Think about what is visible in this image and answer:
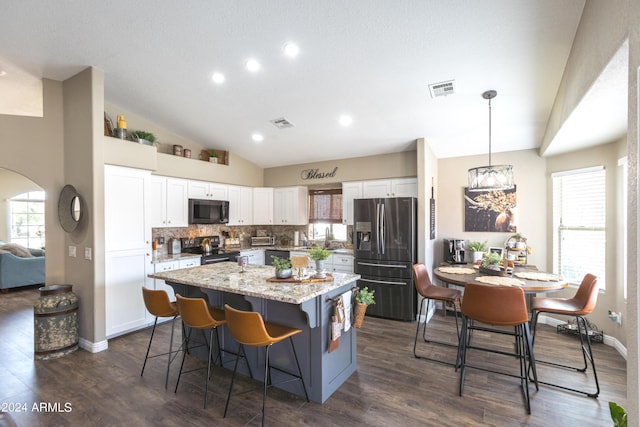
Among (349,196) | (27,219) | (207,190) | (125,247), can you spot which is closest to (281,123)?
(349,196)

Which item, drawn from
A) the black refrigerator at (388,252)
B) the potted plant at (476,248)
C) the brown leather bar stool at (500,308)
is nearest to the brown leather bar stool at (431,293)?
the brown leather bar stool at (500,308)

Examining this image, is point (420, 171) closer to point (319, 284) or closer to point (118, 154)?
point (319, 284)

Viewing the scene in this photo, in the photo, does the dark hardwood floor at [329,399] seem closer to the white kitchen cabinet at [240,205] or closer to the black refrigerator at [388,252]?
the black refrigerator at [388,252]

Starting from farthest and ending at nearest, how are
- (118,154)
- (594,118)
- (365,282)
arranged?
(365,282) < (118,154) < (594,118)

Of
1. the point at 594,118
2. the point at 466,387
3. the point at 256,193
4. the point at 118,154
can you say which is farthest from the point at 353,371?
the point at 256,193

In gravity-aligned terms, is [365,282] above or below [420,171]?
below

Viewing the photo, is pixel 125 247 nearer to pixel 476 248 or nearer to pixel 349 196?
pixel 349 196

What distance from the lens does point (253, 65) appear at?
3.14 m

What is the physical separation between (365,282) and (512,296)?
2.44 metres

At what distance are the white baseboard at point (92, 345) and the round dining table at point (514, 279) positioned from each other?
3878 mm

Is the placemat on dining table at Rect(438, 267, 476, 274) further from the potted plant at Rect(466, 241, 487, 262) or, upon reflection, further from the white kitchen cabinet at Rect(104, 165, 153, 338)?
the white kitchen cabinet at Rect(104, 165, 153, 338)

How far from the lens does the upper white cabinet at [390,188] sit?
484 cm

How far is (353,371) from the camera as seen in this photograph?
291cm

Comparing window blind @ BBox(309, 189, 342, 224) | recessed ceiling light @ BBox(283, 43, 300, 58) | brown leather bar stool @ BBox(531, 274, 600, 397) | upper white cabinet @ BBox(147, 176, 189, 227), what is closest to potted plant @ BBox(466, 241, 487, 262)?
brown leather bar stool @ BBox(531, 274, 600, 397)
